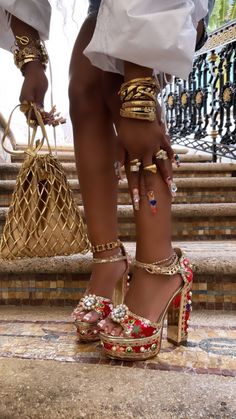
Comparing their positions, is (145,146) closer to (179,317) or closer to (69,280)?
(179,317)

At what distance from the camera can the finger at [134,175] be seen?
737mm

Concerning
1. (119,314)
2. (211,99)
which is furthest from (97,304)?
(211,99)

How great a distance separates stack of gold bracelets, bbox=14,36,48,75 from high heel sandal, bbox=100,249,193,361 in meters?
0.49

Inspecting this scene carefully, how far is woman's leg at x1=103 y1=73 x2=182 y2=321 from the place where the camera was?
30.4 inches

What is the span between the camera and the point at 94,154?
0.95m

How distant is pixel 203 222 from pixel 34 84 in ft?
3.55

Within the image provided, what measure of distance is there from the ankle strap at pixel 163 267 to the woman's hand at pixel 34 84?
41 cm

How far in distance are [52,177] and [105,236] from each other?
192mm

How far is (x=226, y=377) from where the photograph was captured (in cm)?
69

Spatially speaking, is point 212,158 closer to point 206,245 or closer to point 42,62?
point 206,245

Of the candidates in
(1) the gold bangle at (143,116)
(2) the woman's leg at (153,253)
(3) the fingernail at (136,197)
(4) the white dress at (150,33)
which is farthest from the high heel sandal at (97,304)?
(4) the white dress at (150,33)

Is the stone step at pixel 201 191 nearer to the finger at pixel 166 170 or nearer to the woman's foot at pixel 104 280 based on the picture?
the woman's foot at pixel 104 280

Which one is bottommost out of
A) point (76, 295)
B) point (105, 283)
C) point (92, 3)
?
point (76, 295)

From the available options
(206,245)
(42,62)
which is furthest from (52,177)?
(206,245)
